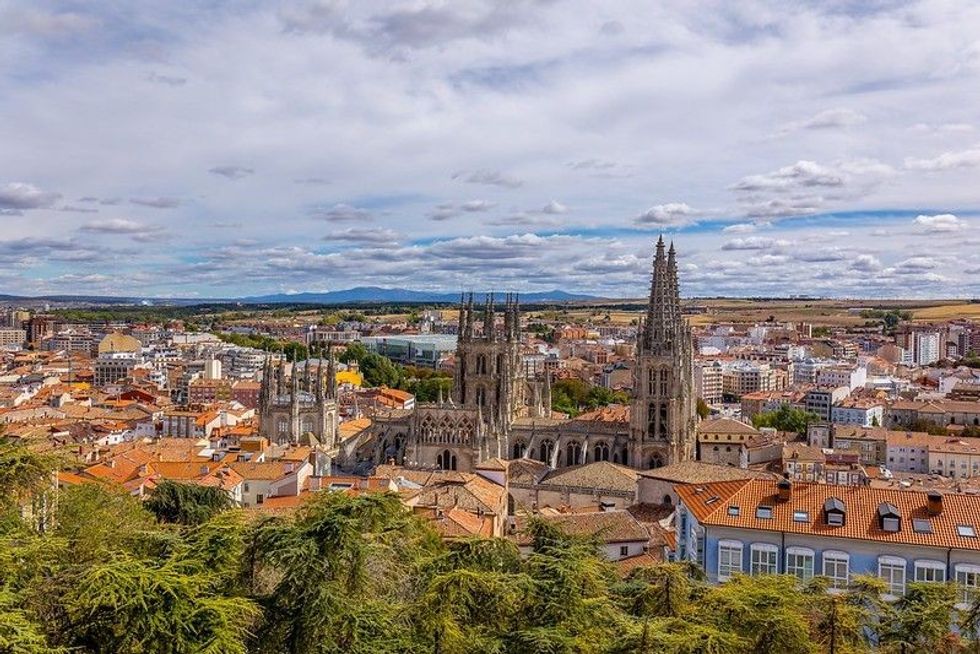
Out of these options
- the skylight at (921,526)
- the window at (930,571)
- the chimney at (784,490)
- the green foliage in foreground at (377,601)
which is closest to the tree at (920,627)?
the green foliage in foreground at (377,601)

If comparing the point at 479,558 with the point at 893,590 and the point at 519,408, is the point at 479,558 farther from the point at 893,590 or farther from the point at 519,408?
the point at 519,408

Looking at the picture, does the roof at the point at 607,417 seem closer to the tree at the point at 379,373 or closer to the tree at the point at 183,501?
the tree at the point at 183,501

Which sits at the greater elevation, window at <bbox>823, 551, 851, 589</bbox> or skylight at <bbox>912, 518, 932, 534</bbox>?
skylight at <bbox>912, 518, 932, 534</bbox>

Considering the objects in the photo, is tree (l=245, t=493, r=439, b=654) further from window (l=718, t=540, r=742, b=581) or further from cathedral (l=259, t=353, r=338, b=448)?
cathedral (l=259, t=353, r=338, b=448)

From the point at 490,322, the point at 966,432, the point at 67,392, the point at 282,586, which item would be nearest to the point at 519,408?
the point at 490,322

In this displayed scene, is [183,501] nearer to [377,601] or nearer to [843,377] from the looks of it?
[377,601]

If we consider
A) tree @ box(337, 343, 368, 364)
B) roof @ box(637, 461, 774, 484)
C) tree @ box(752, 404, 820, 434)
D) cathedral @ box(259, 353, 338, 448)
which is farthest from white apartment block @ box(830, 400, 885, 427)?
tree @ box(337, 343, 368, 364)
